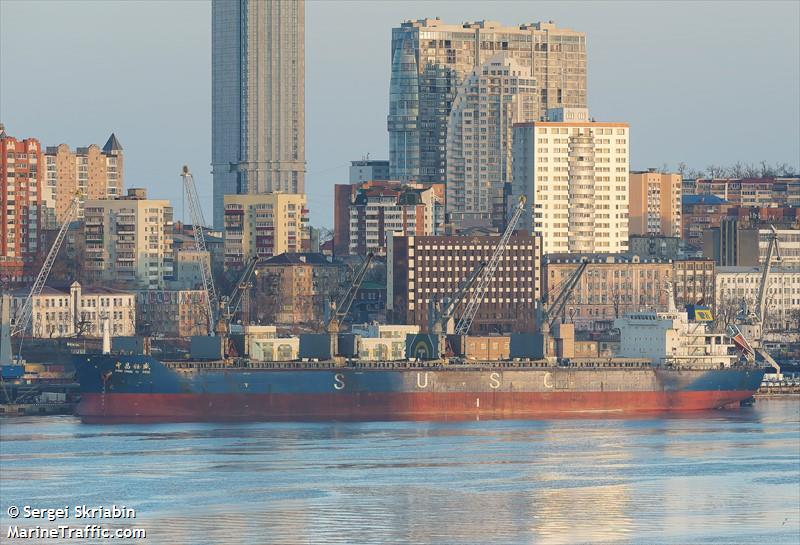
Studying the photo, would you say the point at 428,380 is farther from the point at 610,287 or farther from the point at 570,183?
the point at 570,183

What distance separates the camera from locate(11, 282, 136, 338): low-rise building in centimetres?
15462

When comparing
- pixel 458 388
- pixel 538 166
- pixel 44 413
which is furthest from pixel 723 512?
pixel 538 166

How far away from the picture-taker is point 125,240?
186375 mm

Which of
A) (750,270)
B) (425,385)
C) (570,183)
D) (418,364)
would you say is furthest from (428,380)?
(570,183)

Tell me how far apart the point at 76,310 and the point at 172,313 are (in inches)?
331

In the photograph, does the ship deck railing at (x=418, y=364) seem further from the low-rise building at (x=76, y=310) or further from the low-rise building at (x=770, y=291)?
the low-rise building at (x=770, y=291)

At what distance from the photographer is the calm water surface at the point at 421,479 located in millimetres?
73000

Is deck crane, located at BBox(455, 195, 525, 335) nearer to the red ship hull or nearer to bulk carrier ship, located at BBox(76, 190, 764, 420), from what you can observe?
bulk carrier ship, located at BBox(76, 190, 764, 420)

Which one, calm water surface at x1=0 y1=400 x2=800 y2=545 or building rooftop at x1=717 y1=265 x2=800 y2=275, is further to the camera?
building rooftop at x1=717 y1=265 x2=800 y2=275

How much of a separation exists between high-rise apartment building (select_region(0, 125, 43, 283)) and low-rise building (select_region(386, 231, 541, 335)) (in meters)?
32.7

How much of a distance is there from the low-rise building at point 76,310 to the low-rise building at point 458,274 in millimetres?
18370

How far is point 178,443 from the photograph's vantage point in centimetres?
9669

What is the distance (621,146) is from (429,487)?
385 feet

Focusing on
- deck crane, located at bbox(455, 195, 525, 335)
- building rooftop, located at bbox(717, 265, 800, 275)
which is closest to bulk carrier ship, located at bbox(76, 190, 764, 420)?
deck crane, located at bbox(455, 195, 525, 335)
